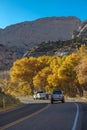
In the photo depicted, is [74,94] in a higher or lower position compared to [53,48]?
→ lower

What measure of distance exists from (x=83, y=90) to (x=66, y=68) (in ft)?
24.4

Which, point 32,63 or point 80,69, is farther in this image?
point 32,63

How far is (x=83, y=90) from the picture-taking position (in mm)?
85875

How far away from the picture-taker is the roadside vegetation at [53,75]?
262 feet

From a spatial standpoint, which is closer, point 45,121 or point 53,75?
point 45,121

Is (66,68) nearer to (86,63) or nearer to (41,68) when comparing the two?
(86,63)

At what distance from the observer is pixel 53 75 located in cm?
8469

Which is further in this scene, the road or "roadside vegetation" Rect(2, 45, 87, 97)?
"roadside vegetation" Rect(2, 45, 87, 97)

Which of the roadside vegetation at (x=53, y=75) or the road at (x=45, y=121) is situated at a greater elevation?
the roadside vegetation at (x=53, y=75)

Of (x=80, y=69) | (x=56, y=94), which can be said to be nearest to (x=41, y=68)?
(x=80, y=69)

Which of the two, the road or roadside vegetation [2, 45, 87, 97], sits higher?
roadside vegetation [2, 45, 87, 97]

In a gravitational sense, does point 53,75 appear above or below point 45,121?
above

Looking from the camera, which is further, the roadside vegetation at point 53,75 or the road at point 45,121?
the roadside vegetation at point 53,75

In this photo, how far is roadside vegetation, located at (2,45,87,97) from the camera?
3138 inches
